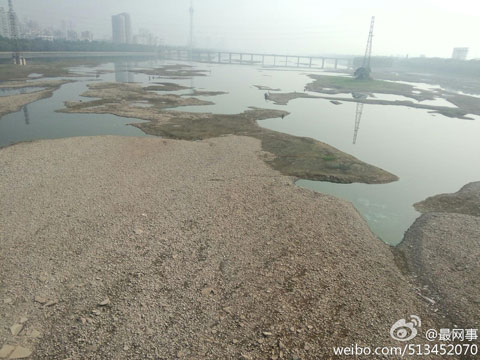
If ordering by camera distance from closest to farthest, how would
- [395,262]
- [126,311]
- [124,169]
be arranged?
1. [126,311]
2. [395,262]
3. [124,169]

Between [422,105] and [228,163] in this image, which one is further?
[422,105]

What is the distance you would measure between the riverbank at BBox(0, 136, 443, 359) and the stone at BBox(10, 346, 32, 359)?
0.21m

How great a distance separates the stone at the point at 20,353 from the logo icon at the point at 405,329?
9754 mm

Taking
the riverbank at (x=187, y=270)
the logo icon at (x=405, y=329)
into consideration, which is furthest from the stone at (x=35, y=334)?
the logo icon at (x=405, y=329)

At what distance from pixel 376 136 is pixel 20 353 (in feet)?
112

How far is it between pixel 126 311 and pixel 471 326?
1046 centimetres

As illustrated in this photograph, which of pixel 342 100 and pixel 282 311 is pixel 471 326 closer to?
pixel 282 311

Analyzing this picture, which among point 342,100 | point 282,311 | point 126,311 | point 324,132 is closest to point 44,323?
point 126,311

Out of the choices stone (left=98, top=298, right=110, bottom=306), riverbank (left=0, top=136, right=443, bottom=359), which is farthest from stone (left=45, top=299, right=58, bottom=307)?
stone (left=98, top=298, right=110, bottom=306)

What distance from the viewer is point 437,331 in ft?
29.3

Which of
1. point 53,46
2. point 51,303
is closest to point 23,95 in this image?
point 51,303

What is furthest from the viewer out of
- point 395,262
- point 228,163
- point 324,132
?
point 324,132

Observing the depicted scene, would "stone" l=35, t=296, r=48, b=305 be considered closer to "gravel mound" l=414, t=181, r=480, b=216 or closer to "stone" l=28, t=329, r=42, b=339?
"stone" l=28, t=329, r=42, b=339

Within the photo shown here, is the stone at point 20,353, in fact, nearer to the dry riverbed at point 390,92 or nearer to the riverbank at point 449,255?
the riverbank at point 449,255
